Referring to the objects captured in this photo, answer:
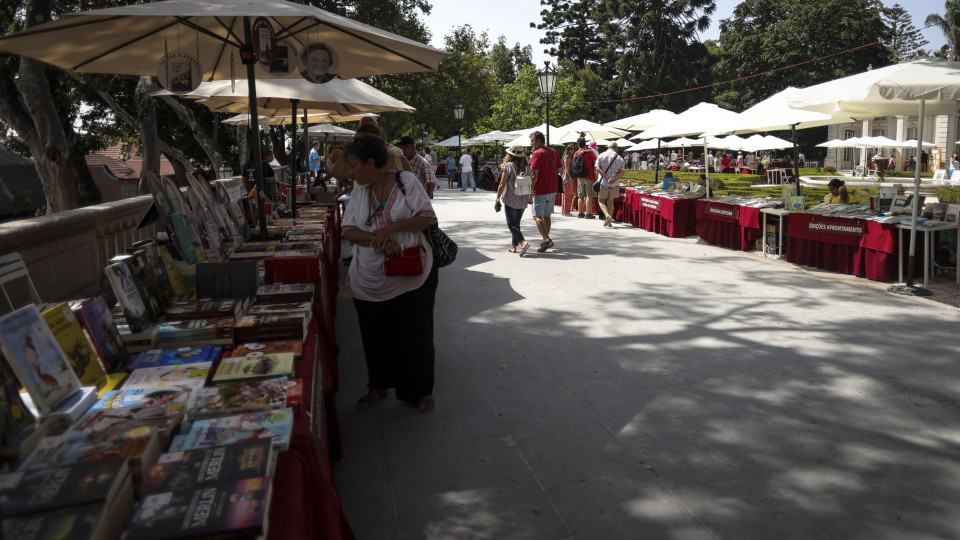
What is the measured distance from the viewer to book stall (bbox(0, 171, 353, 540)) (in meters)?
1.73

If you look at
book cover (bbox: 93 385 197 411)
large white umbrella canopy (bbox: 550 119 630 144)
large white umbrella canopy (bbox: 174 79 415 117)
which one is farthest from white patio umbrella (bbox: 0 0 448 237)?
large white umbrella canopy (bbox: 550 119 630 144)

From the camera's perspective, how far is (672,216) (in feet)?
42.7

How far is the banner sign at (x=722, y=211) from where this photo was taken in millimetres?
11414

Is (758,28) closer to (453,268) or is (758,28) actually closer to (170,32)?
(453,268)

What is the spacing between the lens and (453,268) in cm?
995

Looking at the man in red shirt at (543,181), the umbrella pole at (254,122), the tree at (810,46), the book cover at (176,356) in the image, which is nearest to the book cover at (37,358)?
the book cover at (176,356)

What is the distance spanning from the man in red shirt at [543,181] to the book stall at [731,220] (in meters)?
3.00

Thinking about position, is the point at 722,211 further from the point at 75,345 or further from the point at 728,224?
the point at 75,345

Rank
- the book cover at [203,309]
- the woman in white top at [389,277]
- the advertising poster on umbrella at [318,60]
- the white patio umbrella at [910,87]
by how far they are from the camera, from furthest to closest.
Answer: the white patio umbrella at [910,87] < the advertising poster on umbrella at [318,60] < the woman in white top at [389,277] < the book cover at [203,309]

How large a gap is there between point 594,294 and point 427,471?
4.66 meters

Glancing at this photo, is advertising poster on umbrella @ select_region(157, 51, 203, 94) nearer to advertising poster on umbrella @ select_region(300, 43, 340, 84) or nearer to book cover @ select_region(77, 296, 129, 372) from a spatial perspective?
advertising poster on umbrella @ select_region(300, 43, 340, 84)

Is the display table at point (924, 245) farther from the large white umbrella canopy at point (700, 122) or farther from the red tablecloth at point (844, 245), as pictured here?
the large white umbrella canopy at point (700, 122)

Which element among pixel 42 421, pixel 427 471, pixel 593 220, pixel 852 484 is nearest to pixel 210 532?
pixel 42 421

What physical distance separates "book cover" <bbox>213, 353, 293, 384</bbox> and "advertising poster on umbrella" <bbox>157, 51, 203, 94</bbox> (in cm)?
326
